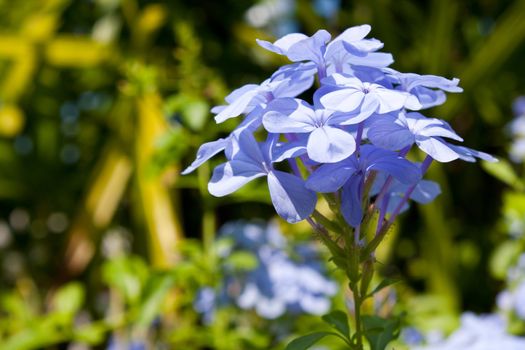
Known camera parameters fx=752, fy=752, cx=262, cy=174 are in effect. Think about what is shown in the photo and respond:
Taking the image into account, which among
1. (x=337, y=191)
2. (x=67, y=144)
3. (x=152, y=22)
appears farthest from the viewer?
(x=67, y=144)

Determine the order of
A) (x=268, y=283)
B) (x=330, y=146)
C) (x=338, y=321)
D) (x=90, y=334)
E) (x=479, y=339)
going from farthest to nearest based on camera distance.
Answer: (x=268, y=283), (x=90, y=334), (x=479, y=339), (x=338, y=321), (x=330, y=146)

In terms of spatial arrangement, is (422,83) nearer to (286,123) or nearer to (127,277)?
(286,123)

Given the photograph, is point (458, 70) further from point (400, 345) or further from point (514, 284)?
point (400, 345)

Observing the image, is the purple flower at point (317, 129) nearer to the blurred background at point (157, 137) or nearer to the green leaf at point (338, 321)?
the green leaf at point (338, 321)

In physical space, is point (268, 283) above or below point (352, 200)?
below

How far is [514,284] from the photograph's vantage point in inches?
52.1

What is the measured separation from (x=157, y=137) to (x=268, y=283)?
72 cm

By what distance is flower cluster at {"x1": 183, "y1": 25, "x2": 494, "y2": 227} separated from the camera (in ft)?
1.94

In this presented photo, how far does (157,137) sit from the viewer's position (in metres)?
1.92

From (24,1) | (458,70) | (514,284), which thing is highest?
(514,284)

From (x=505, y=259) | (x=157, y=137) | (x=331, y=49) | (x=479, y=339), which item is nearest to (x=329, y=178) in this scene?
(x=331, y=49)

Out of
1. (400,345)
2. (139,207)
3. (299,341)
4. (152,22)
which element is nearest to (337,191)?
(299,341)

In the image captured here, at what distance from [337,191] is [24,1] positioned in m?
2.20

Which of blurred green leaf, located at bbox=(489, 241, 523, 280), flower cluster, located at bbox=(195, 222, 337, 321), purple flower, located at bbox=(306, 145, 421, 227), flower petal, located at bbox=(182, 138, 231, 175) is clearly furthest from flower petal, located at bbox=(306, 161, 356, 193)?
blurred green leaf, located at bbox=(489, 241, 523, 280)
